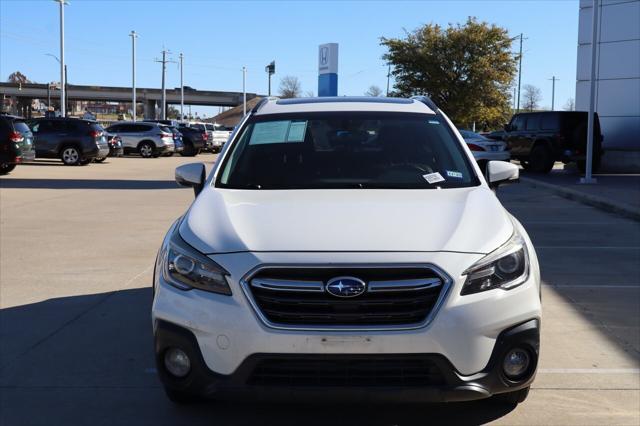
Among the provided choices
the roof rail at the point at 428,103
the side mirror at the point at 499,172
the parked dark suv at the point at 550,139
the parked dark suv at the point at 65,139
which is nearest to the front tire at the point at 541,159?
the parked dark suv at the point at 550,139

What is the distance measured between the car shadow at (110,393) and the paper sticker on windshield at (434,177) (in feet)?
4.45

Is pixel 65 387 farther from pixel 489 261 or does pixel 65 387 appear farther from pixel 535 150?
pixel 535 150

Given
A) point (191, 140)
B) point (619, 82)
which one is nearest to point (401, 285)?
point (619, 82)

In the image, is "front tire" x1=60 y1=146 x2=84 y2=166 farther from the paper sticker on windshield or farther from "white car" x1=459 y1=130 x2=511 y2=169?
the paper sticker on windshield

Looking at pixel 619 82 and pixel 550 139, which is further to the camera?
pixel 619 82

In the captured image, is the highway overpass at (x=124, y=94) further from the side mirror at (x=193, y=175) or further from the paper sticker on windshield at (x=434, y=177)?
the paper sticker on windshield at (x=434, y=177)

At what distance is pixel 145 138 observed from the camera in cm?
3509

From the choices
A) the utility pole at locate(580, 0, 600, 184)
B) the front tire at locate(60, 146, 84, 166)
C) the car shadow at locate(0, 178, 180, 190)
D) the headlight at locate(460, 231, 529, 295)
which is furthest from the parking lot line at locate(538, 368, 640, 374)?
the front tire at locate(60, 146, 84, 166)

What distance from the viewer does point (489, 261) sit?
3.53m

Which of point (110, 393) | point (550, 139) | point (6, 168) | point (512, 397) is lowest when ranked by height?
point (110, 393)

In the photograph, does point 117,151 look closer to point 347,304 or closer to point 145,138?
point 145,138

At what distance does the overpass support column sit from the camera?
4542 inches

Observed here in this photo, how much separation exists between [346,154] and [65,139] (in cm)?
2370

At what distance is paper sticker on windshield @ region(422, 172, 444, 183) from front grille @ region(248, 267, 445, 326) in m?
1.34
